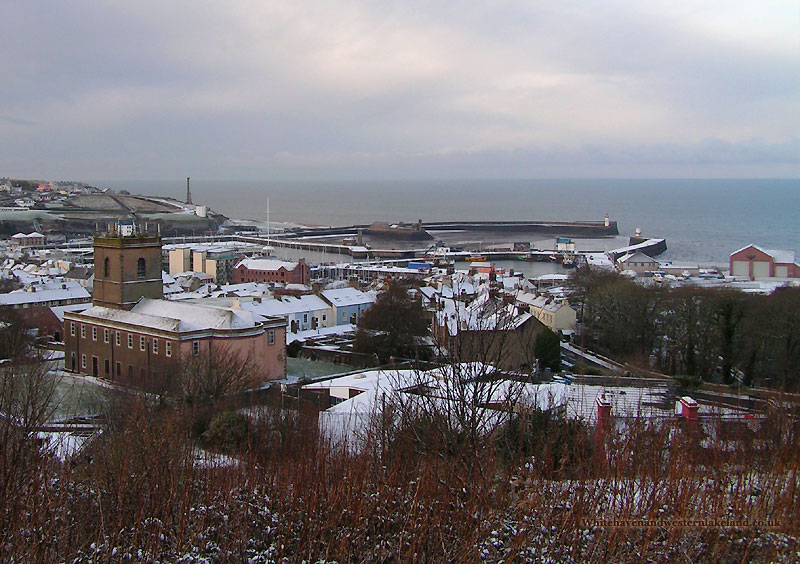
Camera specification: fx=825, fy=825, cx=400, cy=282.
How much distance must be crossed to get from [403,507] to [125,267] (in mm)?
13074

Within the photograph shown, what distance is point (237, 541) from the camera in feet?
17.3

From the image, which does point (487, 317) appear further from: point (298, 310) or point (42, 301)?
point (42, 301)

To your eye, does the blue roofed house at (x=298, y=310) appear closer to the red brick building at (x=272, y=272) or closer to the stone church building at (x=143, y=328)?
the stone church building at (x=143, y=328)

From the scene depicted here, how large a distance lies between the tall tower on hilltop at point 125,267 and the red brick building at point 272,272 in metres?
20.2

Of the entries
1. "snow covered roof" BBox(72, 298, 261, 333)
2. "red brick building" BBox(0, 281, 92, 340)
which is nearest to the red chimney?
"snow covered roof" BBox(72, 298, 261, 333)

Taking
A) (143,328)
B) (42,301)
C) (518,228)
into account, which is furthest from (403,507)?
(518,228)

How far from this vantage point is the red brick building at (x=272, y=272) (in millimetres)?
38906

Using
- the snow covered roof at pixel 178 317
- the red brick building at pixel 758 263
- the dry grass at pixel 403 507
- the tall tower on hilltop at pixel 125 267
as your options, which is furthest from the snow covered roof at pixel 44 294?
the red brick building at pixel 758 263

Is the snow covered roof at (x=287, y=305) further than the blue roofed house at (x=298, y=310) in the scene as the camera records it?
No

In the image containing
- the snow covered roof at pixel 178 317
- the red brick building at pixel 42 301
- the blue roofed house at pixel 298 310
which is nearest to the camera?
the snow covered roof at pixel 178 317

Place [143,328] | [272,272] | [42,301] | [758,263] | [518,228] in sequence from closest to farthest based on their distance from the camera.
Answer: [143,328], [42,301], [272,272], [758,263], [518,228]

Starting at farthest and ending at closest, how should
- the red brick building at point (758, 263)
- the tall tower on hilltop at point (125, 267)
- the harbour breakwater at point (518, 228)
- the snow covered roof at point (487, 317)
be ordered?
the harbour breakwater at point (518, 228) < the red brick building at point (758, 263) < the tall tower on hilltop at point (125, 267) < the snow covered roof at point (487, 317)

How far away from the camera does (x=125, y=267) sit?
684 inches

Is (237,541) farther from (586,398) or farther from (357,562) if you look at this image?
(586,398)
